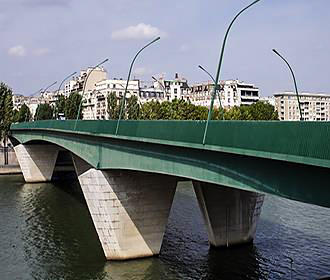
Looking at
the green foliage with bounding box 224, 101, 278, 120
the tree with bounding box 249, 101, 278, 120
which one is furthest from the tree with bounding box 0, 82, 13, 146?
the tree with bounding box 249, 101, 278, 120

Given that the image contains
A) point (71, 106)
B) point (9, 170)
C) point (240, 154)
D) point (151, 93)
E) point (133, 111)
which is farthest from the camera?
point (151, 93)

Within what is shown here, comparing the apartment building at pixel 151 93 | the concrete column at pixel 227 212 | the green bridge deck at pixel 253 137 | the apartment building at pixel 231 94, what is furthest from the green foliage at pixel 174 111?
the apartment building at pixel 151 93

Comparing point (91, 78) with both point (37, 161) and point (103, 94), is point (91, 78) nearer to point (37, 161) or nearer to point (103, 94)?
point (103, 94)

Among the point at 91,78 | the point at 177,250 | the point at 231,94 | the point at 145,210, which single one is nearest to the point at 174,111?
the point at 177,250

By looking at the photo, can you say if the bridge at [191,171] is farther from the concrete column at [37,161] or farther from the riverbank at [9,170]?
the riverbank at [9,170]

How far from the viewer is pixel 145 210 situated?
27.0 meters

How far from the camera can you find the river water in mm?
24531

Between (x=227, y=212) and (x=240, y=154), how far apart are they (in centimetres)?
1390

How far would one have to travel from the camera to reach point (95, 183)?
27375 millimetres

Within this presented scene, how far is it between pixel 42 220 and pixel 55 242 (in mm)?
7761

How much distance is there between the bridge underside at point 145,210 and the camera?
87.1 feet

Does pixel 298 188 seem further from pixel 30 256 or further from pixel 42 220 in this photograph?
pixel 42 220

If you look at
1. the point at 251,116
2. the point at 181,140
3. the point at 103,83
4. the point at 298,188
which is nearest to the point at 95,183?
the point at 181,140

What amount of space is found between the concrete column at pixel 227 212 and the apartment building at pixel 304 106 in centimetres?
13413
